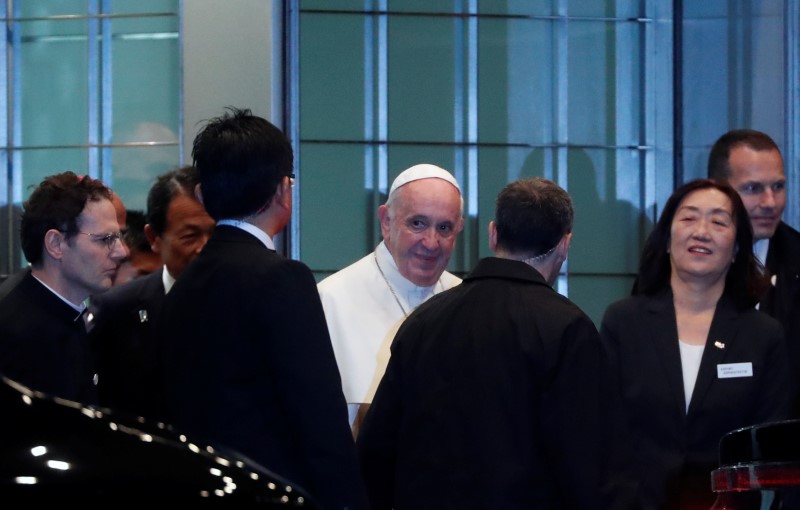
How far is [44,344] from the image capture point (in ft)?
12.0

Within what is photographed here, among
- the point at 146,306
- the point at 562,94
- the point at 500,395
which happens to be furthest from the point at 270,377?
the point at 562,94

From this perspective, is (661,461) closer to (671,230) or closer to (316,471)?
(671,230)

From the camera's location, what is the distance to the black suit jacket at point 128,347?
4289 millimetres

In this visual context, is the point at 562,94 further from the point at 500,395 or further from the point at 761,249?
the point at 500,395

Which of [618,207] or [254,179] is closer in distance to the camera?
[254,179]

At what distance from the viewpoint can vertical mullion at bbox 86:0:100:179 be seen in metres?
10.0

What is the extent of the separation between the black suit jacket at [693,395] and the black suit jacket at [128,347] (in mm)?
1555

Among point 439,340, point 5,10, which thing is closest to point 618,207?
point 5,10

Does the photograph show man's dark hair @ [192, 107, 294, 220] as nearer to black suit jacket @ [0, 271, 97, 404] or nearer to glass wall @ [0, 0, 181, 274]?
black suit jacket @ [0, 271, 97, 404]

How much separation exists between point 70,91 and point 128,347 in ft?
20.0

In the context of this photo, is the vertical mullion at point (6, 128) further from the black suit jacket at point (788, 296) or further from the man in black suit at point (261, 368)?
the man in black suit at point (261, 368)

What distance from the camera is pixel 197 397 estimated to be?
316cm

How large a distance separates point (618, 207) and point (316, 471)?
746 cm

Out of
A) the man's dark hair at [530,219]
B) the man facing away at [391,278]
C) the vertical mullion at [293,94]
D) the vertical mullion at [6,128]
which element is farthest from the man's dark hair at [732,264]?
the vertical mullion at [6,128]
